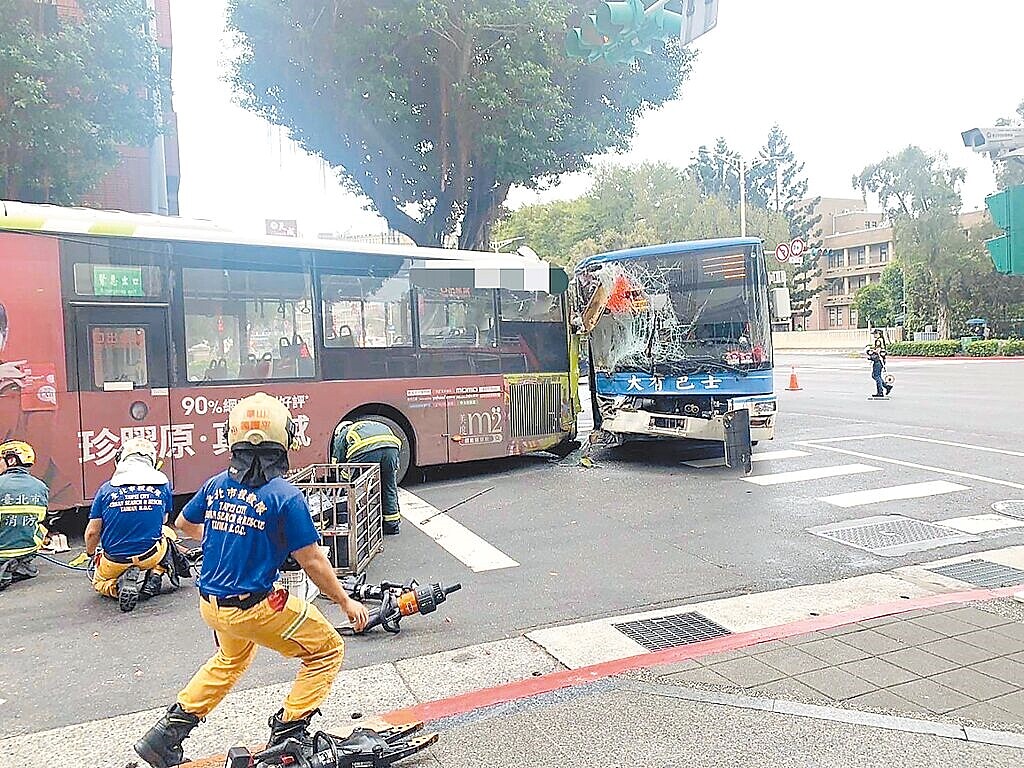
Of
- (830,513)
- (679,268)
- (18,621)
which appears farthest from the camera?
(679,268)

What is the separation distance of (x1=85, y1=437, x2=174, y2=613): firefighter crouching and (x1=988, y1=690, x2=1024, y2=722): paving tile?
5544 mm

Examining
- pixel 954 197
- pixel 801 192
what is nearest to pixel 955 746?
pixel 954 197

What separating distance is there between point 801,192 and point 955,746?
79.6 meters

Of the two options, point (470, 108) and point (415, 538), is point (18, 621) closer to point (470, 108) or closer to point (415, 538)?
point (415, 538)

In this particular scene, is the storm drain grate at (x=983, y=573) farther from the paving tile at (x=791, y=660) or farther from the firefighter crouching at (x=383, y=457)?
the firefighter crouching at (x=383, y=457)

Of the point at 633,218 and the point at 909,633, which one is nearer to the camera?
the point at 909,633

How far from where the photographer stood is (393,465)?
27.8ft

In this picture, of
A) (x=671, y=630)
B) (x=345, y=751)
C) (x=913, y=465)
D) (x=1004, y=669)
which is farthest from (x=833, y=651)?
(x=913, y=465)

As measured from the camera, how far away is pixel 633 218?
52.2m

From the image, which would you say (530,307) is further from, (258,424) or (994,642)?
(258,424)

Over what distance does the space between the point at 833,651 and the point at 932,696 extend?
2.30ft

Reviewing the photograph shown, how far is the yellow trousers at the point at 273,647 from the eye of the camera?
11.5 ft

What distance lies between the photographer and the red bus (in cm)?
838

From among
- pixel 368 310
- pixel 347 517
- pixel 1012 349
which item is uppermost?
pixel 368 310
